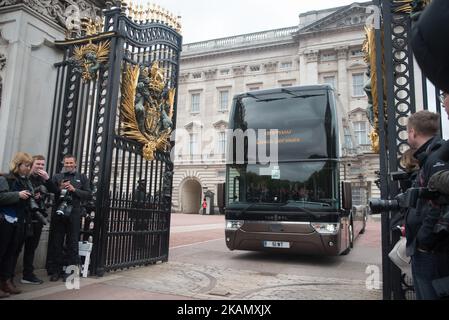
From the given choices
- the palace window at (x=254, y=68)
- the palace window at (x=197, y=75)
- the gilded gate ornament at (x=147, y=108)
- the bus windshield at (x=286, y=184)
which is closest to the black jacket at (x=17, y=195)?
the gilded gate ornament at (x=147, y=108)

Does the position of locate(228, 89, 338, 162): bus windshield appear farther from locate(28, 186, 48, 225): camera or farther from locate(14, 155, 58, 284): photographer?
locate(28, 186, 48, 225): camera

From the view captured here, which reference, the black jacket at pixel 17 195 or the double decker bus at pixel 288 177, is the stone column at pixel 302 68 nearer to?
the double decker bus at pixel 288 177

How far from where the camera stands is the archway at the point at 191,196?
41938 millimetres

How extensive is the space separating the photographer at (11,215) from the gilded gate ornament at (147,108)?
2.15m

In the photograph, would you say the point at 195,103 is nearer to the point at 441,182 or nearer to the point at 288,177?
the point at 288,177

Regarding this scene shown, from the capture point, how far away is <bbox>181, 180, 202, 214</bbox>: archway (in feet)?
138

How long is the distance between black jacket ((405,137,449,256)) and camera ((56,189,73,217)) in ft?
15.3

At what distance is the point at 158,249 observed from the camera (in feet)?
25.1

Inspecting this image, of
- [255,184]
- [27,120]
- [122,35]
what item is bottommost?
[255,184]

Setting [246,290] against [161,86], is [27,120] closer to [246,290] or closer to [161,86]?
[161,86]

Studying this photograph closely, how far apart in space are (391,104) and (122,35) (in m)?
4.49

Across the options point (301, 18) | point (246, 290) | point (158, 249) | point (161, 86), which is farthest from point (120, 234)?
point (301, 18)

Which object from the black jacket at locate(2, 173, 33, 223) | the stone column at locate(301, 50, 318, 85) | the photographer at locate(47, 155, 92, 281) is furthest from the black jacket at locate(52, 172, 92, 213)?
the stone column at locate(301, 50, 318, 85)

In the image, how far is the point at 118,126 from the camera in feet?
22.2
